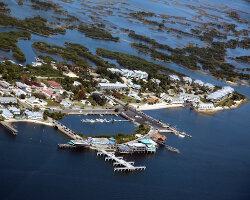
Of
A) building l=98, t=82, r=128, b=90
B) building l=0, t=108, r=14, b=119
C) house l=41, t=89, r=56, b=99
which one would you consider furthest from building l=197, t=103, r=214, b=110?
building l=0, t=108, r=14, b=119

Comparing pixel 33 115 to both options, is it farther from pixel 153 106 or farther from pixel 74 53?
pixel 74 53

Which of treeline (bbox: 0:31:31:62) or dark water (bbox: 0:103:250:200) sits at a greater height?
treeline (bbox: 0:31:31:62)

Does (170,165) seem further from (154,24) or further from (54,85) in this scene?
(154,24)

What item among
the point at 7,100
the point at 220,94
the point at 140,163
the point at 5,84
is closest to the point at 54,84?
the point at 5,84

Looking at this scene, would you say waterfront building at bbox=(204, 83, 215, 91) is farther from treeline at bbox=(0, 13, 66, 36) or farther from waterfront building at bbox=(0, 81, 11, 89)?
waterfront building at bbox=(0, 81, 11, 89)

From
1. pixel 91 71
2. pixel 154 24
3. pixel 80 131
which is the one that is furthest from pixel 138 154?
pixel 154 24

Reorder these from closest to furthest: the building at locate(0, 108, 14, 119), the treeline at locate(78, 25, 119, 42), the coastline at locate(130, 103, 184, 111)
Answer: the building at locate(0, 108, 14, 119)
the coastline at locate(130, 103, 184, 111)
the treeline at locate(78, 25, 119, 42)

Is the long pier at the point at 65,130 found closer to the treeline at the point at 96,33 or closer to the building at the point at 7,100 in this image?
the building at the point at 7,100
